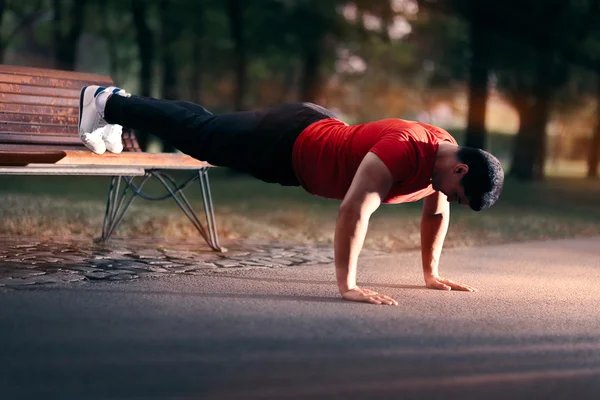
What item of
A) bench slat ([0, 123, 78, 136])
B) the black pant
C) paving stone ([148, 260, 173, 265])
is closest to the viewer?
the black pant

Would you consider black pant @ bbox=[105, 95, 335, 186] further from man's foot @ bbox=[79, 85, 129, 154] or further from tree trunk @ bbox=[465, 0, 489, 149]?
tree trunk @ bbox=[465, 0, 489, 149]

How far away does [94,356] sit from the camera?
407 cm

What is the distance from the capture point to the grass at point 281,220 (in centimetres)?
936

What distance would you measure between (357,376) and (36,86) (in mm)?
5128

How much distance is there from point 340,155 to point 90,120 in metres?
1.96

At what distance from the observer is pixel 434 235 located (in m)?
6.17

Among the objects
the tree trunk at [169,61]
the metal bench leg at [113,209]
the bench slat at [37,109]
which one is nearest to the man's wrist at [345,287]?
the metal bench leg at [113,209]

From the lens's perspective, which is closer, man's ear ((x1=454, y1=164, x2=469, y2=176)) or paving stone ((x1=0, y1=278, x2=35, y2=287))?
man's ear ((x1=454, y1=164, x2=469, y2=176))

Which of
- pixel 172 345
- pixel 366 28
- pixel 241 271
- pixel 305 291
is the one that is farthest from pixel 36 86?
pixel 366 28

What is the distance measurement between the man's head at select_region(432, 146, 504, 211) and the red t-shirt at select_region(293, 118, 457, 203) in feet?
0.43

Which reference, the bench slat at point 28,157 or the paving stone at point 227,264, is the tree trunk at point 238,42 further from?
the bench slat at point 28,157

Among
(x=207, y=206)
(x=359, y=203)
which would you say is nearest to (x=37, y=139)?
(x=207, y=206)

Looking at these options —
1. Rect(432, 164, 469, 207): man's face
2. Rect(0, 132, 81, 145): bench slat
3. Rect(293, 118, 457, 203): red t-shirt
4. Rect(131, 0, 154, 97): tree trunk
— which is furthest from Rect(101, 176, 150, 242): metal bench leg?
Rect(131, 0, 154, 97): tree trunk

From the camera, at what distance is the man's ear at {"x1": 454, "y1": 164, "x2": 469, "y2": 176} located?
524cm
